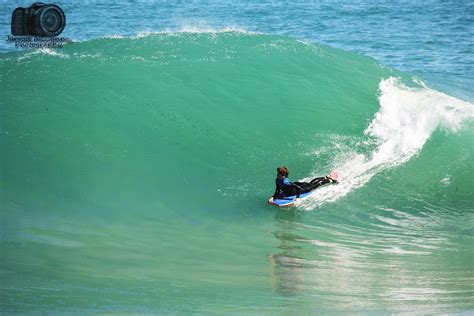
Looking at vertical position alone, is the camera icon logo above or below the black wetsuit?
above

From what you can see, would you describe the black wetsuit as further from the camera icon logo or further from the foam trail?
the camera icon logo

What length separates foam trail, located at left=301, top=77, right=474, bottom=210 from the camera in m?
14.0

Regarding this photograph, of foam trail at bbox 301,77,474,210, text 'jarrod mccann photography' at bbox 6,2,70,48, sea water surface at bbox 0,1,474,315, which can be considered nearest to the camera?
sea water surface at bbox 0,1,474,315

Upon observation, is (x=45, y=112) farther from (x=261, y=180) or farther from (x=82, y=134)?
(x=261, y=180)

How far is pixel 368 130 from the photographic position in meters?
16.1

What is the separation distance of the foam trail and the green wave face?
52 millimetres

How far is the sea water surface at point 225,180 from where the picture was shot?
9.34 m

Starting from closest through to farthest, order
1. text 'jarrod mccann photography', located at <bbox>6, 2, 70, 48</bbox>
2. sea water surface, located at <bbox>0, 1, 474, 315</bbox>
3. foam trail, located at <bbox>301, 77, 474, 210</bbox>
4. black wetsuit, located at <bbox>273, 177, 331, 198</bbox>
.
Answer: sea water surface, located at <bbox>0, 1, 474, 315</bbox> → text 'jarrod mccann photography', located at <bbox>6, 2, 70, 48</bbox> → black wetsuit, located at <bbox>273, 177, 331, 198</bbox> → foam trail, located at <bbox>301, 77, 474, 210</bbox>

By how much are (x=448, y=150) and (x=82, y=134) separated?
803 cm

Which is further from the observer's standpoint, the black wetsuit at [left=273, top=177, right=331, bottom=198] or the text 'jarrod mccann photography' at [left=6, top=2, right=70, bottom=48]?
the black wetsuit at [left=273, top=177, right=331, bottom=198]

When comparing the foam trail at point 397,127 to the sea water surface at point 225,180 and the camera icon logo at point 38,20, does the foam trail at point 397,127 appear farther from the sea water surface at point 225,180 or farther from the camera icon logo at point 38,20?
the camera icon logo at point 38,20

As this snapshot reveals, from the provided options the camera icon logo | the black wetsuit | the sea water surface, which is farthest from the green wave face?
the camera icon logo

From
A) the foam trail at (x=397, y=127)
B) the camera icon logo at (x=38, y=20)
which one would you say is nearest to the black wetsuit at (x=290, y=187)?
the foam trail at (x=397, y=127)

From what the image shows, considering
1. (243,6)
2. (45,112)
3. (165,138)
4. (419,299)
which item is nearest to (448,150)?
(165,138)
